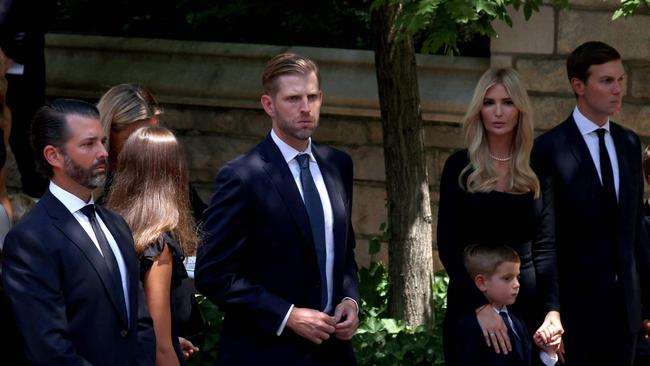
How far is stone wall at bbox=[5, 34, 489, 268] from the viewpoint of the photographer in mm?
8742

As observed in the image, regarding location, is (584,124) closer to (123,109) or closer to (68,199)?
(123,109)

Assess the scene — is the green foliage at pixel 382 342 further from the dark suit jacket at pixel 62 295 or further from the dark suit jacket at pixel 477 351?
the dark suit jacket at pixel 62 295

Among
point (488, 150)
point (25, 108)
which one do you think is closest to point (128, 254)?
point (488, 150)

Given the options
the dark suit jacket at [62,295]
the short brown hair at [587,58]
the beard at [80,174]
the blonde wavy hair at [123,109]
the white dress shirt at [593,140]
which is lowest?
the dark suit jacket at [62,295]

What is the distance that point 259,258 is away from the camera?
4.90m

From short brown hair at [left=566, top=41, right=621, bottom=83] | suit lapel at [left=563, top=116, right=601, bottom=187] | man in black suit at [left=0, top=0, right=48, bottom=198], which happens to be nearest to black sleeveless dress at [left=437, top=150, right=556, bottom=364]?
suit lapel at [left=563, top=116, right=601, bottom=187]

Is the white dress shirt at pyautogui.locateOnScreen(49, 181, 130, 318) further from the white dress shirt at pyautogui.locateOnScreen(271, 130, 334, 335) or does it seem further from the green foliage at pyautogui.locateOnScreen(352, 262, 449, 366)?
the green foliage at pyautogui.locateOnScreen(352, 262, 449, 366)

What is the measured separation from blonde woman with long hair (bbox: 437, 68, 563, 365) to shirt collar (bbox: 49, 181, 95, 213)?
1.63 metres

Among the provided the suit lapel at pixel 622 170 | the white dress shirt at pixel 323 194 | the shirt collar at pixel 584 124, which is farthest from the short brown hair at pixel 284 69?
the suit lapel at pixel 622 170

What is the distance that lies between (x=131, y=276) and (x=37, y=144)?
583 millimetres

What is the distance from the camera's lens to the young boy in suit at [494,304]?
527cm

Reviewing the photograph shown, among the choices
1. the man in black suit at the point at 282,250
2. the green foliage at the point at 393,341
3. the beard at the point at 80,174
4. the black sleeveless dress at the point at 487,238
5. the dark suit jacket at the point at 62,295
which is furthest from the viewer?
Answer: the green foliage at the point at 393,341

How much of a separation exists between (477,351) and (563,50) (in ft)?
11.8

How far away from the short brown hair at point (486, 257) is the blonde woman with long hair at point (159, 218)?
114 cm
